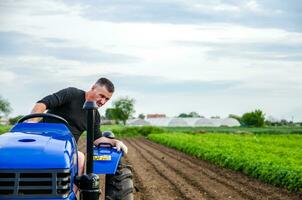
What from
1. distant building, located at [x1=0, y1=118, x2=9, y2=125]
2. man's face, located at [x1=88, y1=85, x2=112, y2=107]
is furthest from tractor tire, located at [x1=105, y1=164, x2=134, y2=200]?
distant building, located at [x1=0, y1=118, x2=9, y2=125]

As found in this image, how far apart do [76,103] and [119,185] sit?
3.44ft

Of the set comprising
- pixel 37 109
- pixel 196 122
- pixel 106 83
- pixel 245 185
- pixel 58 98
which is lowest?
pixel 245 185

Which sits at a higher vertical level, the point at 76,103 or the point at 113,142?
the point at 76,103

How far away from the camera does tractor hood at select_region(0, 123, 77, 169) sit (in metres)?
4.97

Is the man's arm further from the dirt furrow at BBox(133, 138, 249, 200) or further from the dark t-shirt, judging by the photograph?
the dirt furrow at BBox(133, 138, 249, 200)

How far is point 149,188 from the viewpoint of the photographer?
1387 cm

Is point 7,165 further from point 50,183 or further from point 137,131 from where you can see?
point 137,131

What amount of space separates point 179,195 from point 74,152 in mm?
7308

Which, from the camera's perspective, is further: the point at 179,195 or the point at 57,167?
the point at 179,195

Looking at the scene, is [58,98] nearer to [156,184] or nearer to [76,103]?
[76,103]

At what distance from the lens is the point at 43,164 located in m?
5.00

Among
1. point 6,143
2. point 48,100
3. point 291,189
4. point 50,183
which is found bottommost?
point 291,189

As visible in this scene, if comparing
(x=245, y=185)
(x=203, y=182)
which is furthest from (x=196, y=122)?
(x=245, y=185)

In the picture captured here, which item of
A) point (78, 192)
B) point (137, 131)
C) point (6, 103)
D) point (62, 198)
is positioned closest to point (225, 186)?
point (78, 192)
